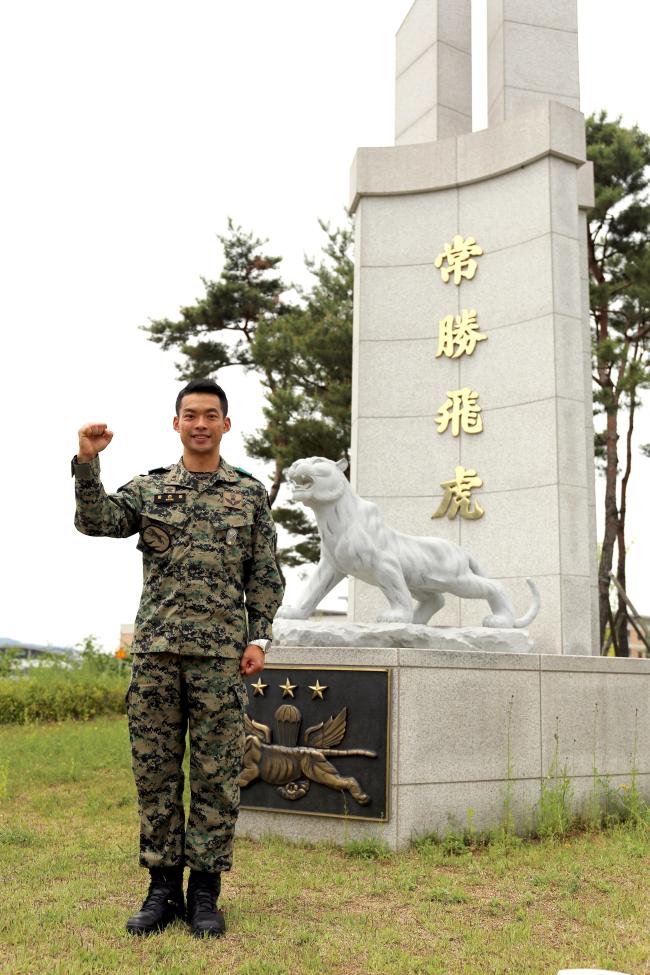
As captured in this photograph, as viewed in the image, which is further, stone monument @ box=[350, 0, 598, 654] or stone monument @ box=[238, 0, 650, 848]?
stone monument @ box=[350, 0, 598, 654]

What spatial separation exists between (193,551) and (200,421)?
1.36 ft

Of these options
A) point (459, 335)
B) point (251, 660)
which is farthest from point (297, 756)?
point (459, 335)

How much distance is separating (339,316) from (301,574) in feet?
12.6

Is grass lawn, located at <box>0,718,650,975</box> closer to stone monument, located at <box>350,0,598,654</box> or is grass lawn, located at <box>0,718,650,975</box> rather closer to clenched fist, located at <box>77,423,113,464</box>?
clenched fist, located at <box>77,423,113,464</box>

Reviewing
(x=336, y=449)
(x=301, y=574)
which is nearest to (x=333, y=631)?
(x=336, y=449)

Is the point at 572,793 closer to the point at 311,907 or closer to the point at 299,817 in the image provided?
the point at 299,817

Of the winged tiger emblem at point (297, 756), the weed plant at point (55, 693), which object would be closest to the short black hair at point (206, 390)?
the winged tiger emblem at point (297, 756)

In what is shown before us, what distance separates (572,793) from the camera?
14.9 feet

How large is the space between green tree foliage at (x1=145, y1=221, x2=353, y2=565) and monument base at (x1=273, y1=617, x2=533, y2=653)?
7.48 m

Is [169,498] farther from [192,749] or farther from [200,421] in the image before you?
[192,749]

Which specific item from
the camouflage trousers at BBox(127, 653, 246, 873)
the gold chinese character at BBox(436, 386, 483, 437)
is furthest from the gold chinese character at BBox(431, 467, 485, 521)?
the camouflage trousers at BBox(127, 653, 246, 873)

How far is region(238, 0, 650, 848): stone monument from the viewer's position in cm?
412

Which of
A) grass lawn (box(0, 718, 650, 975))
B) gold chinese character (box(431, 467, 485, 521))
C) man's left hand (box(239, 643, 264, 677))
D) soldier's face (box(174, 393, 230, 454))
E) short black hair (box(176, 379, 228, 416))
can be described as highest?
gold chinese character (box(431, 467, 485, 521))

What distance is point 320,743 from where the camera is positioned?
4.12 m
